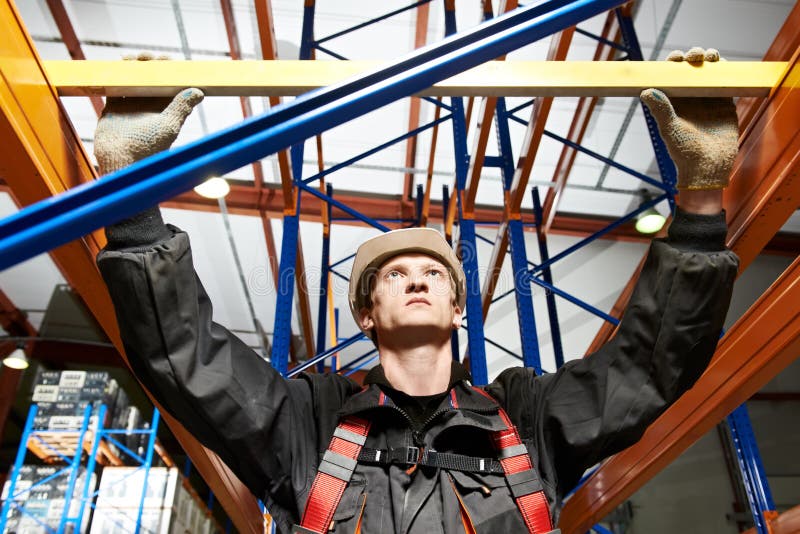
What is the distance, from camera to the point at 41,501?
9305 mm

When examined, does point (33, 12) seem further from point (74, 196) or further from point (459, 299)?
point (74, 196)

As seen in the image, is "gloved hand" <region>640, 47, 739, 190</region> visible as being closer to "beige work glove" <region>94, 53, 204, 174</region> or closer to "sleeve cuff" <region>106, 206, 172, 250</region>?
"beige work glove" <region>94, 53, 204, 174</region>

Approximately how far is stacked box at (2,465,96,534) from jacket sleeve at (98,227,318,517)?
8.48 m

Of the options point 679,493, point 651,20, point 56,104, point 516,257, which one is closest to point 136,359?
point 56,104

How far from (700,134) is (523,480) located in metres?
1.23

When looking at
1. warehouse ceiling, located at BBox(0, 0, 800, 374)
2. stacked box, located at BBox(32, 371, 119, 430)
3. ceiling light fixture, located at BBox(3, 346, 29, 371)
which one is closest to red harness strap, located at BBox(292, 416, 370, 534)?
warehouse ceiling, located at BBox(0, 0, 800, 374)

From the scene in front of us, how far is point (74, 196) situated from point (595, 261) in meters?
11.0

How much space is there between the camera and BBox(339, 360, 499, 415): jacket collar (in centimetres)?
208

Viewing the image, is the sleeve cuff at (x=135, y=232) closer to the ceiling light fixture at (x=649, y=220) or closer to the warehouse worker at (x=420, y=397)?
the warehouse worker at (x=420, y=397)

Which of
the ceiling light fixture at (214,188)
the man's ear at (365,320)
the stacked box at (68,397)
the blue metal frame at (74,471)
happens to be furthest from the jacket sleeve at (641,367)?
the stacked box at (68,397)

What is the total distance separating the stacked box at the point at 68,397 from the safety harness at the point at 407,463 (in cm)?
910

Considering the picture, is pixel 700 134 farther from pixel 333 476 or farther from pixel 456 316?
pixel 333 476

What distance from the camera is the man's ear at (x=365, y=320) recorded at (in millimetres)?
2709

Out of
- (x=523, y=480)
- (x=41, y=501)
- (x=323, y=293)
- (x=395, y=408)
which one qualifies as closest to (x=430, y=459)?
(x=395, y=408)
